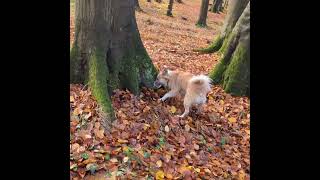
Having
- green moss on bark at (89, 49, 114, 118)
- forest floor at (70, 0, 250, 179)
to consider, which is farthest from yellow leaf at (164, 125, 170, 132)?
green moss on bark at (89, 49, 114, 118)

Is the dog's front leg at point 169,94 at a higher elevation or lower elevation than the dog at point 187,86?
lower

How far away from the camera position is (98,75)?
23.5 ft

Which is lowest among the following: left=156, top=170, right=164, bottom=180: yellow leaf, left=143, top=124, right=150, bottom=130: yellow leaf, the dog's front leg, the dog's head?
left=156, top=170, right=164, bottom=180: yellow leaf

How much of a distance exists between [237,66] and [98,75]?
4987 mm

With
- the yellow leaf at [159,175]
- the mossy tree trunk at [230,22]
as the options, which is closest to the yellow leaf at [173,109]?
the yellow leaf at [159,175]

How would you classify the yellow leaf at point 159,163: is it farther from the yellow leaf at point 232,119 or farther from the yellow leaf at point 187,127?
the yellow leaf at point 232,119

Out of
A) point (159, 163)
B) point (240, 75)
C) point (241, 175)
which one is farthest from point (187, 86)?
point (240, 75)

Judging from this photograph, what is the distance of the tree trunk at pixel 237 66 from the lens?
1084 cm

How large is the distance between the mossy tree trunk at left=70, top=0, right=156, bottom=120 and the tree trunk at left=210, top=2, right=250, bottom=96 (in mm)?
3796

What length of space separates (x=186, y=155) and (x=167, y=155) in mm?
468

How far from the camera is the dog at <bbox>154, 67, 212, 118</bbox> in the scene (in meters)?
8.20

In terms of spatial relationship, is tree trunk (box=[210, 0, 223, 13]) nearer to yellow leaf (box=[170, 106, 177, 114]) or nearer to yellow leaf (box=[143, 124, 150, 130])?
yellow leaf (box=[170, 106, 177, 114])
